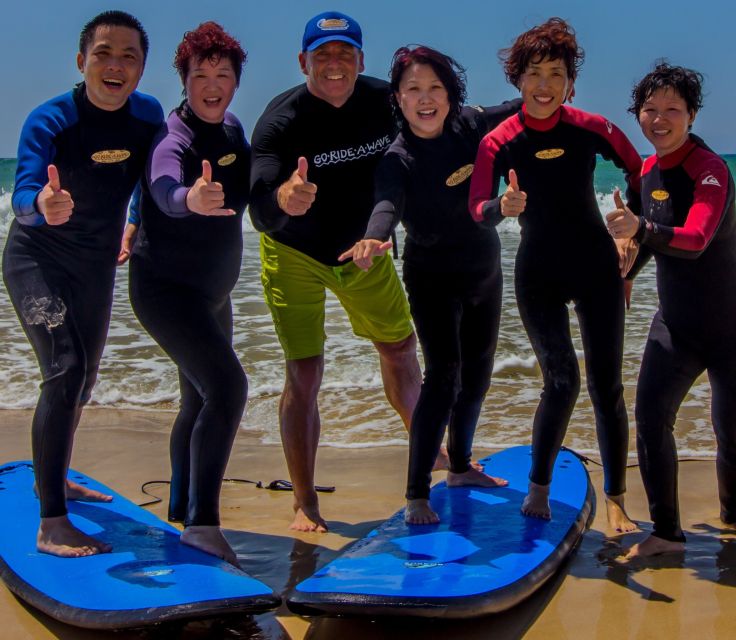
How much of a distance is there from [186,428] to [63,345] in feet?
2.66

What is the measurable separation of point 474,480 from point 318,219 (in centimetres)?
144

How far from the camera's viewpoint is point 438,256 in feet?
13.0

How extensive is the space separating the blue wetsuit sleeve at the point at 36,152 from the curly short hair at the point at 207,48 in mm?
484

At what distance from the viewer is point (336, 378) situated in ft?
24.0

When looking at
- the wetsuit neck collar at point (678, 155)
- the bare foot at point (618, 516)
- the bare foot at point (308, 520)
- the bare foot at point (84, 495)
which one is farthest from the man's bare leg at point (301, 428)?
the wetsuit neck collar at point (678, 155)

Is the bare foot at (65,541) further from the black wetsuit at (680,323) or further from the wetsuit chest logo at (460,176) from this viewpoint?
the black wetsuit at (680,323)

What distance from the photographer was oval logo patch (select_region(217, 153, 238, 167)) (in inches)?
153

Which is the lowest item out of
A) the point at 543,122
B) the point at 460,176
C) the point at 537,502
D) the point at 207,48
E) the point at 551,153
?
the point at 537,502

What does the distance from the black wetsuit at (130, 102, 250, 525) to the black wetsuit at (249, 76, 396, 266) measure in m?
0.15

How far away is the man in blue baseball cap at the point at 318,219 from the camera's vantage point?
396 centimetres

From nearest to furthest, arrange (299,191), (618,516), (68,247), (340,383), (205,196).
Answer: (205,196), (299,191), (68,247), (618,516), (340,383)

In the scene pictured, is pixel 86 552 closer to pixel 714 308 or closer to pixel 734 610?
pixel 734 610

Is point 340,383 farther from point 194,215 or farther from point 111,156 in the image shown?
point 111,156

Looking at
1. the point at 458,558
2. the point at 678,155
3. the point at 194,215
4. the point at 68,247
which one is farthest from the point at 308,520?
the point at 678,155
